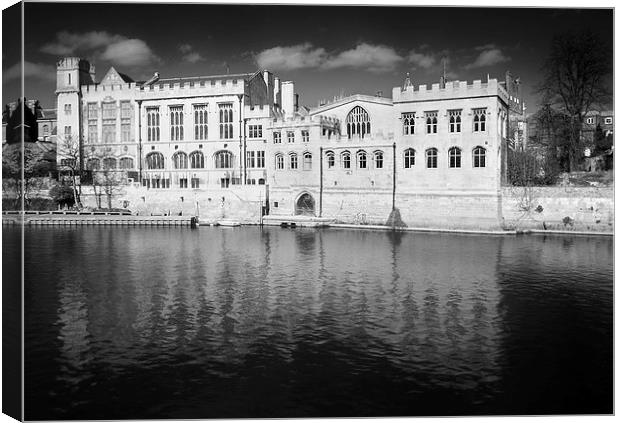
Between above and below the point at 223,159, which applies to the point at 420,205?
below

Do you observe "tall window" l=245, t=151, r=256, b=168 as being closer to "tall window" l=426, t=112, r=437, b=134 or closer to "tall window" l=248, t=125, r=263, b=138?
"tall window" l=248, t=125, r=263, b=138

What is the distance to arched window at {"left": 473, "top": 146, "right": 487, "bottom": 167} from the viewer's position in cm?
2773

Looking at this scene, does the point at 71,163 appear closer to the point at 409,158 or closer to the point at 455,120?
the point at 409,158

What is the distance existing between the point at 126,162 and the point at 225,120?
576 centimetres

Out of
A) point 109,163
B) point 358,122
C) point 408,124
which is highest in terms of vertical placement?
point 358,122

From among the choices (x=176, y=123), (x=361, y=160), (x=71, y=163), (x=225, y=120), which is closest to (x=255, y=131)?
(x=225, y=120)

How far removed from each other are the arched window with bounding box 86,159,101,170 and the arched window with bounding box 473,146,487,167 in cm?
1842

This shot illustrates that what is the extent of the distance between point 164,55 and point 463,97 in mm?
16247

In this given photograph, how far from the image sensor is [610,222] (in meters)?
24.2

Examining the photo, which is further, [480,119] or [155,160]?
[155,160]

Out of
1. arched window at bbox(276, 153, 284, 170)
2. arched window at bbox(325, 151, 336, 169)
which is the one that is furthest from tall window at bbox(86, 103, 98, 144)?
arched window at bbox(325, 151, 336, 169)

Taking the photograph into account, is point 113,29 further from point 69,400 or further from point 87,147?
point 87,147

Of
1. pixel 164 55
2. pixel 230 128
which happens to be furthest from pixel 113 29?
pixel 230 128

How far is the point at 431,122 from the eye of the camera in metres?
28.7
